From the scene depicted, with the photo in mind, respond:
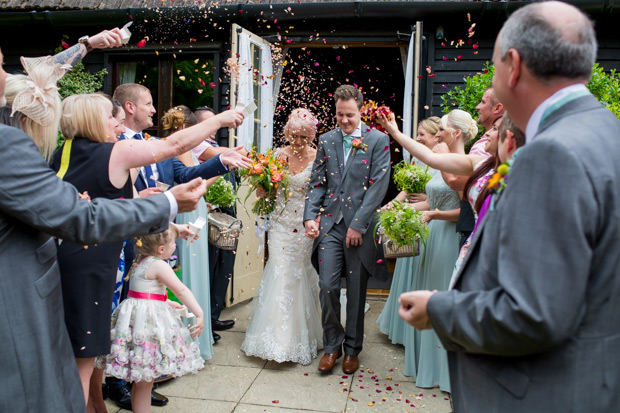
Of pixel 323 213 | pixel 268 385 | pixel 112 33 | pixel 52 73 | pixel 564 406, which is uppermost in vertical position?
pixel 112 33

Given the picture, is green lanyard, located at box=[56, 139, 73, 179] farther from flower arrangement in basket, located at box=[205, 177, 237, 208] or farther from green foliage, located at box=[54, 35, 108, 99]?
green foliage, located at box=[54, 35, 108, 99]

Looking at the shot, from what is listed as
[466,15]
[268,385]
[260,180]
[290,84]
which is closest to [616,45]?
[466,15]

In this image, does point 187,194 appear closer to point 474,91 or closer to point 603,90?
point 474,91

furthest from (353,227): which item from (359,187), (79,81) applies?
(79,81)

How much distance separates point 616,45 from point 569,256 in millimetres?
7082

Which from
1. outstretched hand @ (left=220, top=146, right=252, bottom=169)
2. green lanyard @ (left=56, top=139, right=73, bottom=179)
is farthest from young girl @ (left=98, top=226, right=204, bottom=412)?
green lanyard @ (left=56, top=139, right=73, bottom=179)

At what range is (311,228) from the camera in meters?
4.96

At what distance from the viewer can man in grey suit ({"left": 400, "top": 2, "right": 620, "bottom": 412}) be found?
1.35m

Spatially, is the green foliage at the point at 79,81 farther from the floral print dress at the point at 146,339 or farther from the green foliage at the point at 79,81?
the floral print dress at the point at 146,339

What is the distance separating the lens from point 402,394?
433 centimetres

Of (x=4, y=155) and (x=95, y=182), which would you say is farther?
(x=95, y=182)

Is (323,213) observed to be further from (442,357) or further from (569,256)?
(569,256)

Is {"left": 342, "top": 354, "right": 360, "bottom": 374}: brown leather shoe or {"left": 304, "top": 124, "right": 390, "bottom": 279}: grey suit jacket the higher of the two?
{"left": 304, "top": 124, "right": 390, "bottom": 279}: grey suit jacket

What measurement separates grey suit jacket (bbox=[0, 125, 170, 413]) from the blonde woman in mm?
814
